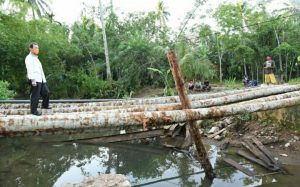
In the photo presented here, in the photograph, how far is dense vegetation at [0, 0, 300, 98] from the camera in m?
20.6

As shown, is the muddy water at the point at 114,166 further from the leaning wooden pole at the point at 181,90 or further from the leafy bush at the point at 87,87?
the leafy bush at the point at 87,87

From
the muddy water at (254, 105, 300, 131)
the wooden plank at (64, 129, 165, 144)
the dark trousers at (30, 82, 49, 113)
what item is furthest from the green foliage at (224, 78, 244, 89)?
the dark trousers at (30, 82, 49, 113)

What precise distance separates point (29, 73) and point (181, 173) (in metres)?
3.78

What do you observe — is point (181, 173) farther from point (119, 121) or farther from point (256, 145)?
point (119, 121)

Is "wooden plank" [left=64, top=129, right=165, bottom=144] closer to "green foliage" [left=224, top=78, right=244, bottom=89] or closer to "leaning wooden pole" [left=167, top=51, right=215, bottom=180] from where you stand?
"leaning wooden pole" [left=167, top=51, right=215, bottom=180]

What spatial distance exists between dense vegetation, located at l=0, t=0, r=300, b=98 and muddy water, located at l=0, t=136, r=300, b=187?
9.88m

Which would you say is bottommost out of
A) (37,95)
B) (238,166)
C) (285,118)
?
(238,166)

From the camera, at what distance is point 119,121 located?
4.56 metres

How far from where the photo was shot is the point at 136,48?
74.2ft

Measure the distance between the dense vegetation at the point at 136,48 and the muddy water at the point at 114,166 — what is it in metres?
9.88

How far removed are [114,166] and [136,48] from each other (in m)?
14.8

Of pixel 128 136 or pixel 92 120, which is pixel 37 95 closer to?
pixel 92 120

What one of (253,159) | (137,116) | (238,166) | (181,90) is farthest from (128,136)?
(137,116)

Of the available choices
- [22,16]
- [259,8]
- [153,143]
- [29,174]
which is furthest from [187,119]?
[259,8]
